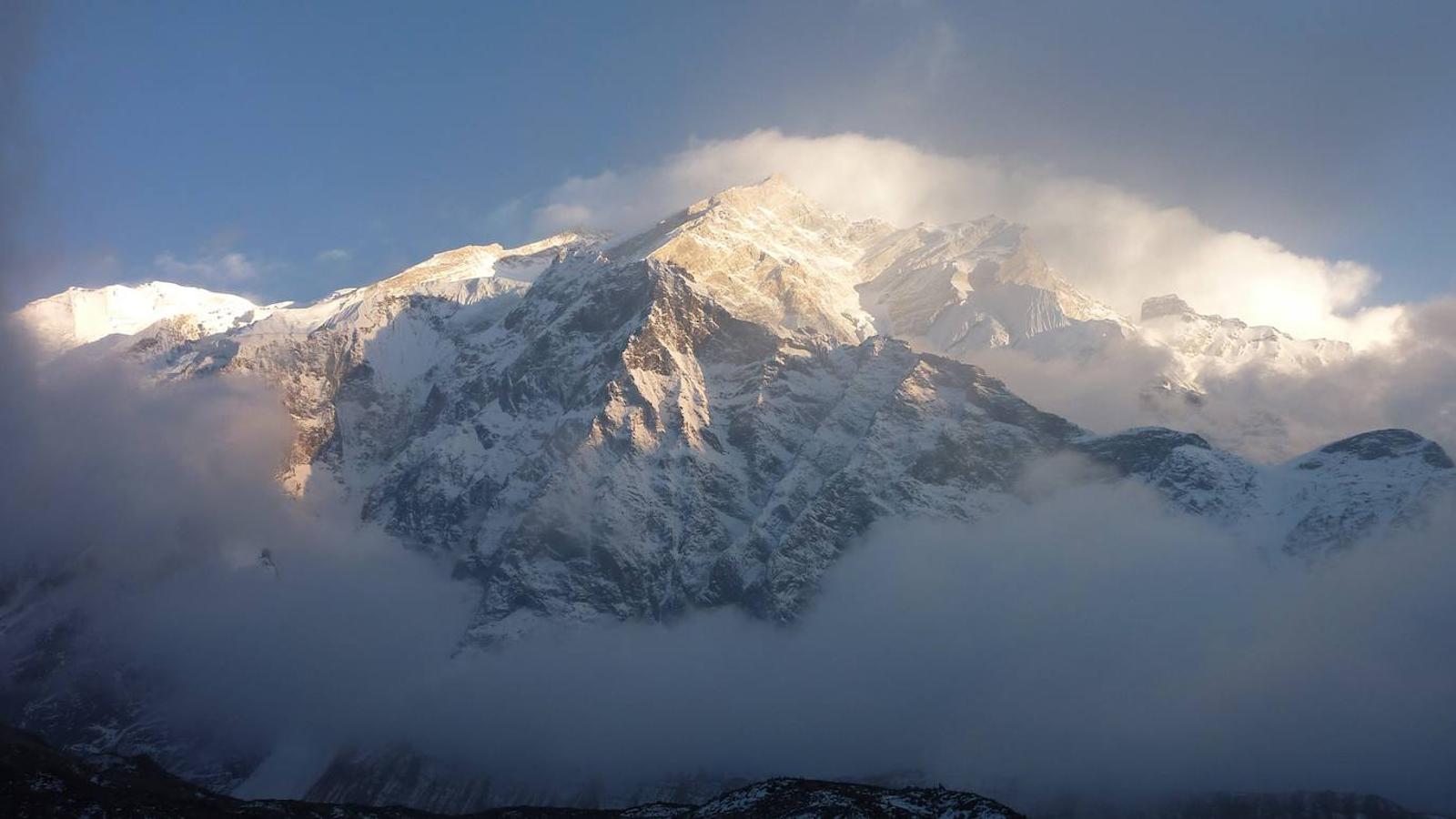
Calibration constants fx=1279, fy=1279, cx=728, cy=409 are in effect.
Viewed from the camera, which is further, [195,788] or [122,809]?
[195,788]

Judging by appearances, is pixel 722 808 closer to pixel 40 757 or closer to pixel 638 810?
pixel 638 810

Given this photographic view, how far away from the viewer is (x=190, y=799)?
141m

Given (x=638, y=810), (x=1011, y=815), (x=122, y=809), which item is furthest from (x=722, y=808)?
(x=122, y=809)

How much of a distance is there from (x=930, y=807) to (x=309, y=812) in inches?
2853

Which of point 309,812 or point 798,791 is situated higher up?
point 798,791

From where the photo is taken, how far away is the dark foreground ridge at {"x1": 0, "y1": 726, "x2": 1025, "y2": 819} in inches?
4894

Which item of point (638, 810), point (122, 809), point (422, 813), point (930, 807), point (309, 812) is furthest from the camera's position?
point (422, 813)

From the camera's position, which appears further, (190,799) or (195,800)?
(195,800)

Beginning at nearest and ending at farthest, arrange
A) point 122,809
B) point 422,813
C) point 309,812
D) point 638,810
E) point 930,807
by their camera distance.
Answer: point 122,809, point 930,807, point 309,812, point 638,810, point 422,813

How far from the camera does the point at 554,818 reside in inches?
6452

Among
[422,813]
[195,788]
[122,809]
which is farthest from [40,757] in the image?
[422,813]

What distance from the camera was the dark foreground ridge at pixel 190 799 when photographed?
124312mm

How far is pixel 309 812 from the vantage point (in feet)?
493

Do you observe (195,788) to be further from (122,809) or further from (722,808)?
(722,808)
